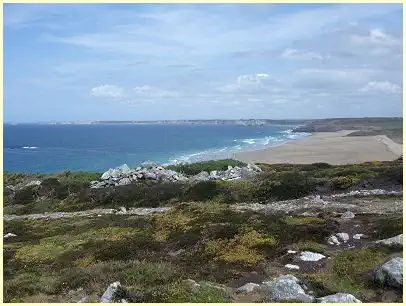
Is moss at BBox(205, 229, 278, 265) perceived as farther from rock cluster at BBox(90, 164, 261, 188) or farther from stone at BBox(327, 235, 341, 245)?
rock cluster at BBox(90, 164, 261, 188)

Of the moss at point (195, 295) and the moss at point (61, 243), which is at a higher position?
the moss at point (195, 295)

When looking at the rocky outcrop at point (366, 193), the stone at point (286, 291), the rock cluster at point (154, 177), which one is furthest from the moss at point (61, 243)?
the rock cluster at point (154, 177)

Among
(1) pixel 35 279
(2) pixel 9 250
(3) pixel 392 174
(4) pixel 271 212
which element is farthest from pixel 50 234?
(3) pixel 392 174

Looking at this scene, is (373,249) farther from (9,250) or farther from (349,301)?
(9,250)

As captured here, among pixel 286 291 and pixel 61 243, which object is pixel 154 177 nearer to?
pixel 61 243

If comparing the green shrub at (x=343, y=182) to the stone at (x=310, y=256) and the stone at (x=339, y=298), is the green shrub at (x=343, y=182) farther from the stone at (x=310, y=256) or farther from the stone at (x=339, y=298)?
the stone at (x=339, y=298)

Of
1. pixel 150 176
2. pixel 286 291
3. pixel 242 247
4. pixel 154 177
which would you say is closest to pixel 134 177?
pixel 150 176
